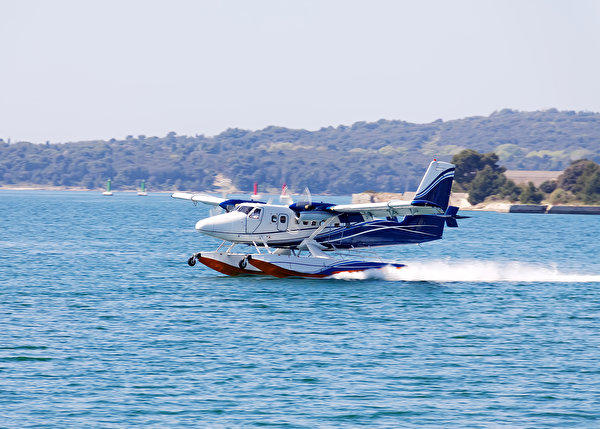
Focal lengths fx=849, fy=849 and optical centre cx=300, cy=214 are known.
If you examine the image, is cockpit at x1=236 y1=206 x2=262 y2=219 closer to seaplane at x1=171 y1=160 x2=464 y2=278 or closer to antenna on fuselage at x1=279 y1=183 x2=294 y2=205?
seaplane at x1=171 y1=160 x2=464 y2=278

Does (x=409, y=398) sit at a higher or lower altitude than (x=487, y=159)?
lower

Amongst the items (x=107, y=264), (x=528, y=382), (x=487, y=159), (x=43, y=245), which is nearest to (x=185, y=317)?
(x=528, y=382)

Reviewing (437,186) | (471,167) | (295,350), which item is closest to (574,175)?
(471,167)

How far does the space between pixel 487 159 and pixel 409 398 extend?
18085cm

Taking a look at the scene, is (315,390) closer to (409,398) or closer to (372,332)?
(409,398)


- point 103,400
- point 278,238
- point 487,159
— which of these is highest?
point 487,159

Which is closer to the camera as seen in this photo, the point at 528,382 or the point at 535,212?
the point at 528,382

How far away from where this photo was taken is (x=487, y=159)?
19400cm

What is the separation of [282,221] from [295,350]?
14807 mm

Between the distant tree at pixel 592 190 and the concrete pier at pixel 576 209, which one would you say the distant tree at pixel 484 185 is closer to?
the concrete pier at pixel 576 209

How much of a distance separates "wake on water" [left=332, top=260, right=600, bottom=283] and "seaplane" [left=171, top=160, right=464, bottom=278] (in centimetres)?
67

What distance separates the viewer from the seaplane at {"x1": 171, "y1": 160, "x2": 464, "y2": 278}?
Answer: 3612 cm

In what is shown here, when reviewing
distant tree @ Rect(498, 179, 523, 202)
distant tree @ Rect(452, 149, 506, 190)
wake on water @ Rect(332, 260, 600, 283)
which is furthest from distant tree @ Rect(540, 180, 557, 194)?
wake on water @ Rect(332, 260, 600, 283)

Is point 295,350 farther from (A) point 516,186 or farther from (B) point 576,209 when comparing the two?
(A) point 516,186
